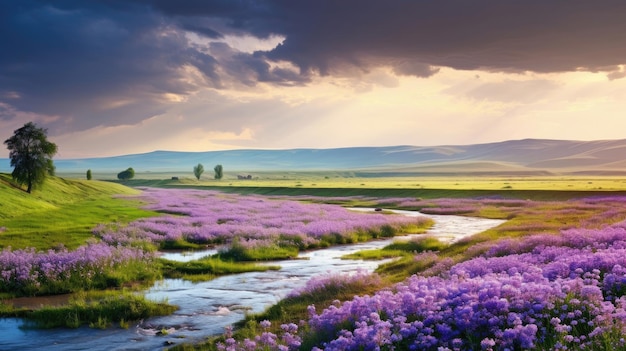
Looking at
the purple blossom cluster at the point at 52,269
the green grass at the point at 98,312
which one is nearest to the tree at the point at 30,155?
the purple blossom cluster at the point at 52,269

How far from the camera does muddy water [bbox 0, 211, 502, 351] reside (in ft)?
52.2

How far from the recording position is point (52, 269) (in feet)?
77.7

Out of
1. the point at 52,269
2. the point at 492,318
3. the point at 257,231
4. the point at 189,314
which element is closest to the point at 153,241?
the point at 257,231

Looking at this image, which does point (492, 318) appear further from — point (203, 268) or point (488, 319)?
point (203, 268)

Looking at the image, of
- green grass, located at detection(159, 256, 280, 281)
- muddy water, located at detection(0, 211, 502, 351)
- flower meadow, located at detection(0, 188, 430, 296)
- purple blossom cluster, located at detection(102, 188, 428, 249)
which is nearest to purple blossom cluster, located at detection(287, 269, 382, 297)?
muddy water, located at detection(0, 211, 502, 351)

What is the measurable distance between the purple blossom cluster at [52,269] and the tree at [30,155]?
42.2m

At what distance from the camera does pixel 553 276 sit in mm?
12820

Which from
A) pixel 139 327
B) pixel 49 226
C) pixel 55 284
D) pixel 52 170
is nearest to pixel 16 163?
pixel 52 170

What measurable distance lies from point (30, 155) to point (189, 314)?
55.8 m

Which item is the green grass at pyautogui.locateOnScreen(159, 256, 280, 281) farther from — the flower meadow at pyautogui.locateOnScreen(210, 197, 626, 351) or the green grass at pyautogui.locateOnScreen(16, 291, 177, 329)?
the flower meadow at pyautogui.locateOnScreen(210, 197, 626, 351)

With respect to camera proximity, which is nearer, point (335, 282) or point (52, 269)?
point (335, 282)

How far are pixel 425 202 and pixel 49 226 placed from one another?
62264 mm

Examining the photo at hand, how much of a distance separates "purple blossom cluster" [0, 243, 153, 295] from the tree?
42237 millimetres

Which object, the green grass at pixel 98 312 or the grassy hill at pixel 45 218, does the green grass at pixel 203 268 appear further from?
the grassy hill at pixel 45 218
